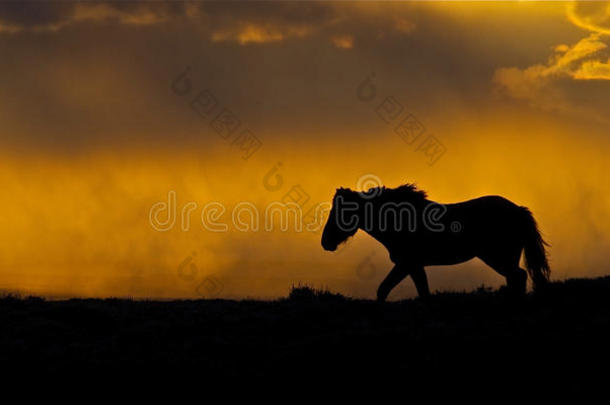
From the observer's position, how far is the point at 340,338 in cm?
1132

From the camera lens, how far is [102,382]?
33.1 ft

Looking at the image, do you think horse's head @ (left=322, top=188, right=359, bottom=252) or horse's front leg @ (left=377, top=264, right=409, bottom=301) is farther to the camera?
horse's head @ (left=322, top=188, right=359, bottom=252)

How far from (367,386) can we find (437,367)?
1161 mm

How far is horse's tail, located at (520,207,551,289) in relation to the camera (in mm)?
15953

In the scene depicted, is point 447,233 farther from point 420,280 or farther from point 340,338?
point 340,338

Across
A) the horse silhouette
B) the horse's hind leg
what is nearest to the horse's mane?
the horse silhouette

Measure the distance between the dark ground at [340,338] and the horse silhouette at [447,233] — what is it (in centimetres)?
79

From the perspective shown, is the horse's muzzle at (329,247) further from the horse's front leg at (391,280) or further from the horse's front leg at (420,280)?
the horse's front leg at (420,280)

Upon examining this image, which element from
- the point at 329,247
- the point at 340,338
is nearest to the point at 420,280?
the point at 329,247

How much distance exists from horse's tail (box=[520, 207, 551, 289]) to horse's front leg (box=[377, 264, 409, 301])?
302 centimetres

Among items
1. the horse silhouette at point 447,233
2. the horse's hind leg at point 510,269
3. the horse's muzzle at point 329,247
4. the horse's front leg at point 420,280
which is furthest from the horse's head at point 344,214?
the horse's hind leg at point 510,269

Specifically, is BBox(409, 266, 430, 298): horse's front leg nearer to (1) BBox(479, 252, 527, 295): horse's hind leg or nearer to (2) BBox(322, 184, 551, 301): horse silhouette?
(2) BBox(322, 184, 551, 301): horse silhouette

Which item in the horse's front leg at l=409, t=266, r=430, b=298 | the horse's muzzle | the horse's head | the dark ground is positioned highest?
the horse's head

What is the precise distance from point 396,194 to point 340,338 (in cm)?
576
